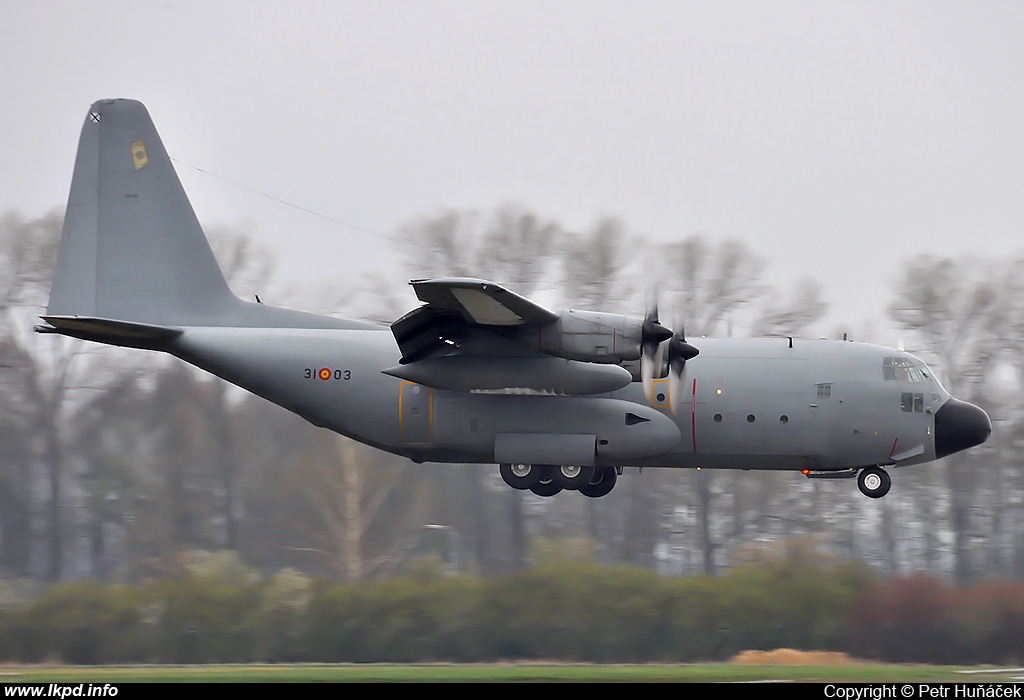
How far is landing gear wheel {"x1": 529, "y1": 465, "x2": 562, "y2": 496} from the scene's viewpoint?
2053 centimetres

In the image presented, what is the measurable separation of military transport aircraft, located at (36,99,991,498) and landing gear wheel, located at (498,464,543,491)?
0.04 m

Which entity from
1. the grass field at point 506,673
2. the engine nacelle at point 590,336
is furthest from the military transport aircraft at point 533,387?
the grass field at point 506,673

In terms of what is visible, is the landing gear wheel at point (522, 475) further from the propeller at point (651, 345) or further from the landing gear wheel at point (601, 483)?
the propeller at point (651, 345)

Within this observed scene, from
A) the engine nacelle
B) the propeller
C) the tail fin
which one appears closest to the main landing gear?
the propeller

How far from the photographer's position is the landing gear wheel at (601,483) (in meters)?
21.2

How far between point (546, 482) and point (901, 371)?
6378mm

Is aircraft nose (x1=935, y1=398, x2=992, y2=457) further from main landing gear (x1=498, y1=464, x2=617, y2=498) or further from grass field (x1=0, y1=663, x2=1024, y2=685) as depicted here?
main landing gear (x1=498, y1=464, x2=617, y2=498)

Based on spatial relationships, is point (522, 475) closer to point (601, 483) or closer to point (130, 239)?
point (601, 483)

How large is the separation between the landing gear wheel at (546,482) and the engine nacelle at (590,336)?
2803 mm

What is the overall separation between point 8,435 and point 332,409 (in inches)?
384
